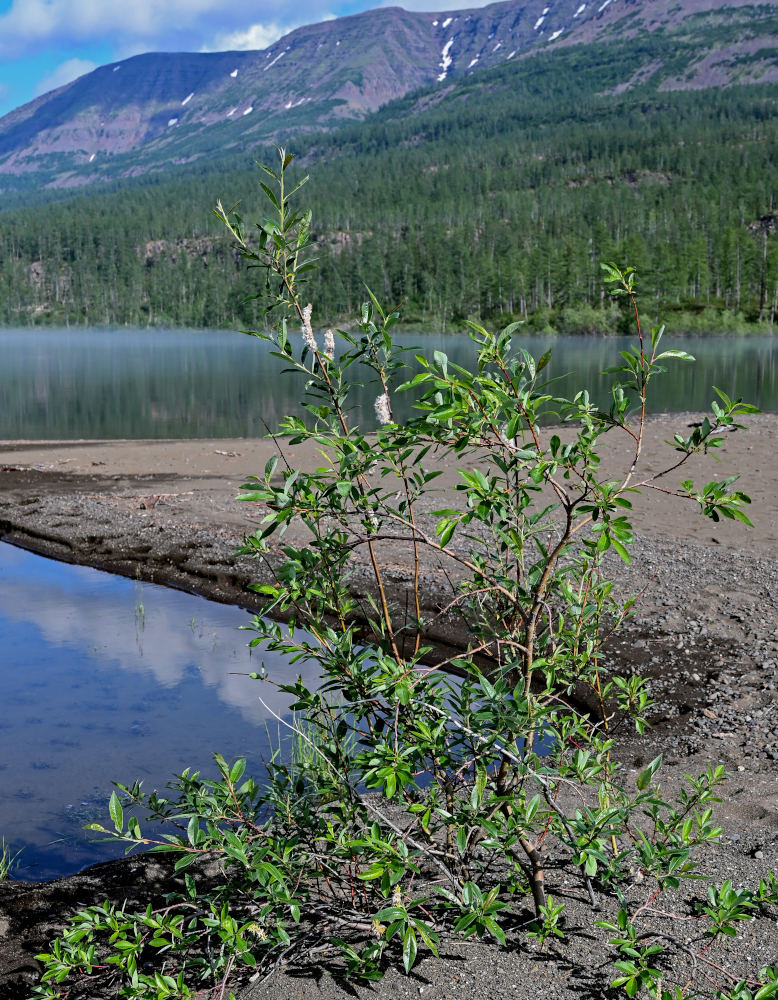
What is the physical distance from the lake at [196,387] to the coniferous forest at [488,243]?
3218cm

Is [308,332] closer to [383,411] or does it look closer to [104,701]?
[383,411]

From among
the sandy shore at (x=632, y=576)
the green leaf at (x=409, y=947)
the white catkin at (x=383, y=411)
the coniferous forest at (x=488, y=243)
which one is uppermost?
the coniferous forest at (x=488, y=243)

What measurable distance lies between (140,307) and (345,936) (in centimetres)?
16024

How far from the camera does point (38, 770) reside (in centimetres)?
720

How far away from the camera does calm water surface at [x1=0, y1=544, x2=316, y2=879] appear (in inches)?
259

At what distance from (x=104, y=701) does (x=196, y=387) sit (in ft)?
129

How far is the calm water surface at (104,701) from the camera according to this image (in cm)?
657

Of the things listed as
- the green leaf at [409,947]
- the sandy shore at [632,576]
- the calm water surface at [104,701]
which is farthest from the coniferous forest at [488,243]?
the green leaf at [409,947]

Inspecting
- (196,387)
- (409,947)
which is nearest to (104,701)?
(409,947)

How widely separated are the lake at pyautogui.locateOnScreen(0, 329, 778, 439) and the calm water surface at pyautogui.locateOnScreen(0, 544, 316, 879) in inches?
362

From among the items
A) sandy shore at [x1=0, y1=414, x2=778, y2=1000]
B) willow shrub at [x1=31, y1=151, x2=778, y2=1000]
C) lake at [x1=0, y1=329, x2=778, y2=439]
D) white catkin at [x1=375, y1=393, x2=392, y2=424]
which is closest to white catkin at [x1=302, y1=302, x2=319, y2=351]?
willow shrub at [x1=31, y1=151, x2=778, y2=1000]

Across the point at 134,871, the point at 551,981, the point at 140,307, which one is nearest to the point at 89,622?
the point at 134,871

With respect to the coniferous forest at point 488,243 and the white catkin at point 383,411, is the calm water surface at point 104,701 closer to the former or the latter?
the white catkin at point 383,411

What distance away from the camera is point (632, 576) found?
37.6ft
